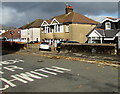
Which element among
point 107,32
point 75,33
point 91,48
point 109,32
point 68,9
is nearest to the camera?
point 91,48

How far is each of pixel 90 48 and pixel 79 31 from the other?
14.6 m

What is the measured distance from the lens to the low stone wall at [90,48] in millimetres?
15396

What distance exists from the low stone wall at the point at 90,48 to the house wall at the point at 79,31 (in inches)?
402

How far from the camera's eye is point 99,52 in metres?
16.2

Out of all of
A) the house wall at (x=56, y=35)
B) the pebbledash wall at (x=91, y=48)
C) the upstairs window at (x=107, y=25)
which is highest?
the upstairs window at (x=107, y=25)

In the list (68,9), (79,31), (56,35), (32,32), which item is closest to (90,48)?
(79,31)

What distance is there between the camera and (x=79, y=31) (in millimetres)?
31266

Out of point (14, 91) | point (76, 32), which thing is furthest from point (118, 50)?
point (76, 32)

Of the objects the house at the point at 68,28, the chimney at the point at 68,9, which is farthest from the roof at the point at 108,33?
the chimney at the point at 68,9

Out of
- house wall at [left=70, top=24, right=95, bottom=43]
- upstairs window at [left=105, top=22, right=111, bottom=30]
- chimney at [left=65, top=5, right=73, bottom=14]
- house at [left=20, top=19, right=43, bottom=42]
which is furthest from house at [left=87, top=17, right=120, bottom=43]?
house at [left=20, top=19, right=43, bottom=42]

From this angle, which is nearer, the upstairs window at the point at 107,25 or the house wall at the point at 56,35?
the upstairs window at the point at 107,25

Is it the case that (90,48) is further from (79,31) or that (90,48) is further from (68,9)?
(68,9)

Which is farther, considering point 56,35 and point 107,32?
point 56,35

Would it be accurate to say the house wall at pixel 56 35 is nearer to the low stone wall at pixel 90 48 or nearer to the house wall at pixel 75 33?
the house wall at pixel 75 33
